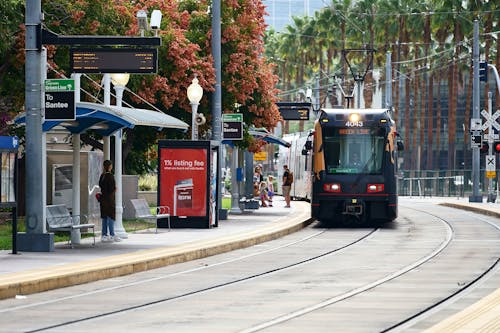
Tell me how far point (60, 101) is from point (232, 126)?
1632 centimetres

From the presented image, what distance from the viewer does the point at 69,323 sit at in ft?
50.3

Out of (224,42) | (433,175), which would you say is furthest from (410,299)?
(433,175)

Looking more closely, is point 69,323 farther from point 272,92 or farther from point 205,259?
point 272,92

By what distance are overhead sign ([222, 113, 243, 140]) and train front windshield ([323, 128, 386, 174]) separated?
9.18 feet

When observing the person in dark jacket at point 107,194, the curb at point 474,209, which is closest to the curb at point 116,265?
the person in dark jacket at point 107,194

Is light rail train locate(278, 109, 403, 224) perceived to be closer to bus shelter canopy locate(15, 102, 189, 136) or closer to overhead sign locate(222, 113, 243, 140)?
overhead sign locate(222, 113, 243, 140)

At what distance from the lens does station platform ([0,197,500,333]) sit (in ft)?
49.9

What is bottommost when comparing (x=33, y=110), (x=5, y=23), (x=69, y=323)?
(x=69, y=323)

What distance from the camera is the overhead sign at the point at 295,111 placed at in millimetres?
55666

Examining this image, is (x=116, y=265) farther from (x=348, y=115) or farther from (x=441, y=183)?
(x=441, y=183)

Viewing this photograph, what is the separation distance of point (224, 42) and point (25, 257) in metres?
21.7

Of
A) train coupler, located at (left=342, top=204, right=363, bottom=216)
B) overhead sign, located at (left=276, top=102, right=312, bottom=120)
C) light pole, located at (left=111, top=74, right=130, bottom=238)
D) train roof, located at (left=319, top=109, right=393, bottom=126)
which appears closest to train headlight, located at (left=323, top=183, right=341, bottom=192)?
train coupler, located at (left=342, top=204, right=363, bottom=216)

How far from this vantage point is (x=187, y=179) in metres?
35.1

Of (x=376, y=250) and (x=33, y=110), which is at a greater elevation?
(x=33, y=110)
